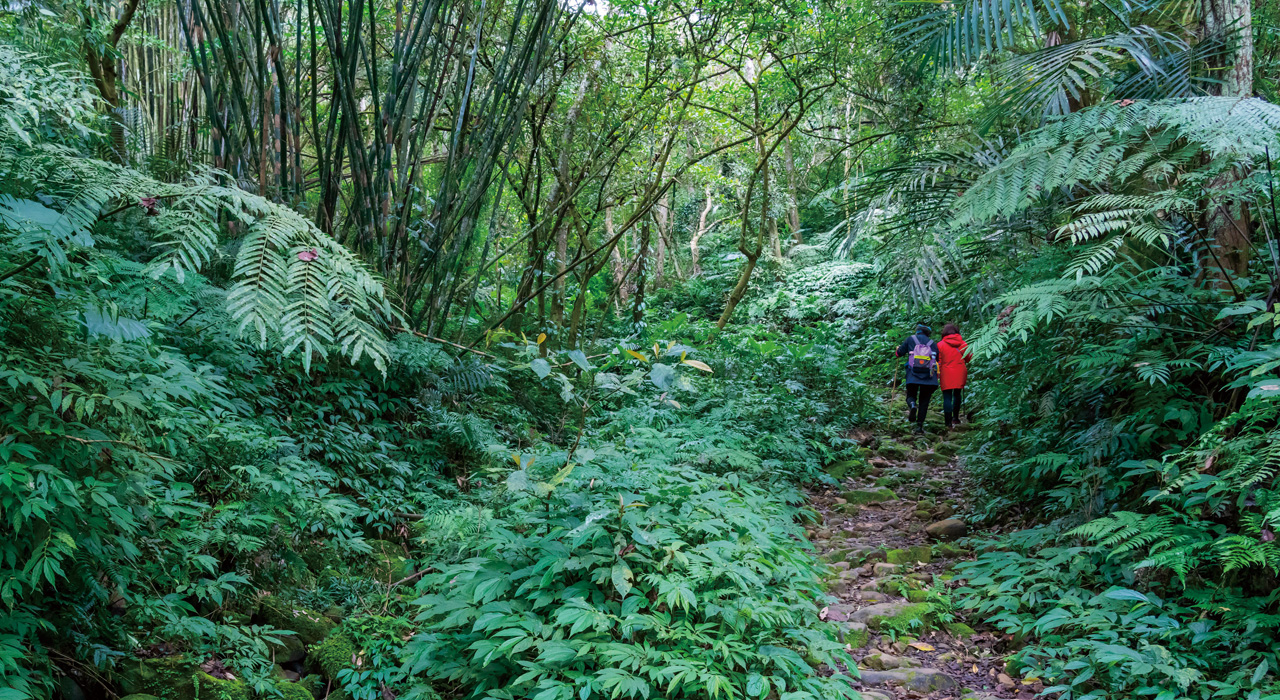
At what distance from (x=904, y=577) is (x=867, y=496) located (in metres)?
1.58

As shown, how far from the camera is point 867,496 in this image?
17.6 ft

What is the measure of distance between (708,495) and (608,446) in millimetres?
521

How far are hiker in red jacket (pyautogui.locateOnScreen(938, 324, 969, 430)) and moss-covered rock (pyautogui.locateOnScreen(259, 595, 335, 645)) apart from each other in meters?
5.80

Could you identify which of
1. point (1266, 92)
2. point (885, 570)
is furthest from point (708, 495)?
point (1266, 92)

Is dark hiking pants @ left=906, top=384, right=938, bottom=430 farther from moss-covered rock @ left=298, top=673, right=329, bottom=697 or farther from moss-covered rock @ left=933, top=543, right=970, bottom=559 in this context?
moss-covered rock @ left=298, top=673, right=329, bottom=697

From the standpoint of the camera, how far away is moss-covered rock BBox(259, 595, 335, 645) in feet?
8.75

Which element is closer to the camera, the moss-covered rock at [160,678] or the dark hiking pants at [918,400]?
the moss-covered rock at [160,678]

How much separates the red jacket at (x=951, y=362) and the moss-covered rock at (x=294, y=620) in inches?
231

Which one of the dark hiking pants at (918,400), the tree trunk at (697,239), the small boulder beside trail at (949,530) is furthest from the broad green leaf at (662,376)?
the tree trunk at (697,239)

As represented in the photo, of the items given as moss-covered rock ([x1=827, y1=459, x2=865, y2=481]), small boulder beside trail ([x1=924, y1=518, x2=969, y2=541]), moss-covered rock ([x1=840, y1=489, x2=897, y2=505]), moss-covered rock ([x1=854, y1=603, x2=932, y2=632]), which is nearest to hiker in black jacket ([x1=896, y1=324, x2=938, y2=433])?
moss-covered rock ([x1=827, y1=459, x2=865, y2=481])

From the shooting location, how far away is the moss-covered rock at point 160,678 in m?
2.08

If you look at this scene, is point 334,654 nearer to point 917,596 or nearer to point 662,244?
point 917,596

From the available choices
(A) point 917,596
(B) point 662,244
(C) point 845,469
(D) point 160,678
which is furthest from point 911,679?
(B) point 662,244

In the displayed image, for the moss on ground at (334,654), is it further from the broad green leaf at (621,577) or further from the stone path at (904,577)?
the stone path at (904,577)
